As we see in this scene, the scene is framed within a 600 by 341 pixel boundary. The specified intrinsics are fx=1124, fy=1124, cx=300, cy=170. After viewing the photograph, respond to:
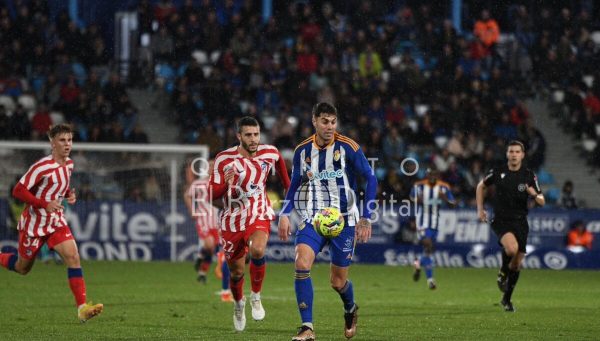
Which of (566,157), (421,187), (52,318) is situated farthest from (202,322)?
(566,157)

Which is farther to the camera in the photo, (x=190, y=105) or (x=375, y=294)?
(x=190, y=105)

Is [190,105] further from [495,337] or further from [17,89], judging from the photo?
[495,337]

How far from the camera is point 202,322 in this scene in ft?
42.0

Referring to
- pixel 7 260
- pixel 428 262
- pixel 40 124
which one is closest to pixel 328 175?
pixel 7 260

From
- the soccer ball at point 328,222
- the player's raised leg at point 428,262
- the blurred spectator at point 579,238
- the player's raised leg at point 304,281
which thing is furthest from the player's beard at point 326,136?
the blurred spectator at point 579,238

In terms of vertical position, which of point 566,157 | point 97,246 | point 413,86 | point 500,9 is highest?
point 500,9

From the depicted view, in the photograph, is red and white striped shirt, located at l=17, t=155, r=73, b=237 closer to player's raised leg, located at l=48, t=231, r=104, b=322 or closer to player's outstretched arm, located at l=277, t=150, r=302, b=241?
player's raised leg, located at l=48, t=231, r=104, b=322

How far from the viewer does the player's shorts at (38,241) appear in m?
12.4

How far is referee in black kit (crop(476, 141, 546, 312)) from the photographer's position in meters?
14.9

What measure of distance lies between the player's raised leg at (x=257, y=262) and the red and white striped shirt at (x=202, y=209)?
730cm

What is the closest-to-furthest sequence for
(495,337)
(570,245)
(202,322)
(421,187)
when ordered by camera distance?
(495,337) < (202,322) < (421,187) < (570,245)

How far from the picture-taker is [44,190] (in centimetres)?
1255

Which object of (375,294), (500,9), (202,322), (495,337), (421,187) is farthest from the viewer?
(500,9)

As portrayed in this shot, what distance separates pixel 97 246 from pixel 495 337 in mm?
15860
